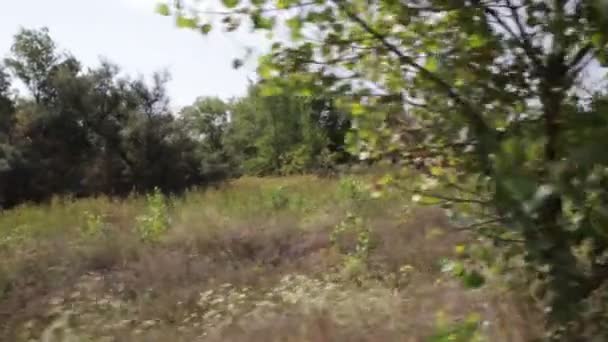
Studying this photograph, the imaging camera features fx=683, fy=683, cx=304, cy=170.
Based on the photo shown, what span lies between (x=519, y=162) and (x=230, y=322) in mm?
3653

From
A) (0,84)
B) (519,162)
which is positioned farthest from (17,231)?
(0,84)

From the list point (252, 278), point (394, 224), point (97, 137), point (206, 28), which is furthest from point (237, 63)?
point (97, 137)

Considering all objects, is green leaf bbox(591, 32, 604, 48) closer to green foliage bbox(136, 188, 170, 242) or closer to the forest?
the forest

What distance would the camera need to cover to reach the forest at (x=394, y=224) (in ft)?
5.56

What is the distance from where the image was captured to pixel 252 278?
7.06m

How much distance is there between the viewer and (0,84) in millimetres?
33031

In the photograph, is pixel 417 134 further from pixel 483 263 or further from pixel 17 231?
pixel 17 231

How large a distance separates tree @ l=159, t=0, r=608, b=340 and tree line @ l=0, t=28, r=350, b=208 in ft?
68.7

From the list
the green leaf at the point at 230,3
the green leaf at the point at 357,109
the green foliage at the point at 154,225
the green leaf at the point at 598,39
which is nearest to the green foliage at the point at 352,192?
the green foliage at the point at 154,225

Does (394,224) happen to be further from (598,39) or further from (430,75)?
(598,39)

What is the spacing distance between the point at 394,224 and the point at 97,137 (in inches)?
968

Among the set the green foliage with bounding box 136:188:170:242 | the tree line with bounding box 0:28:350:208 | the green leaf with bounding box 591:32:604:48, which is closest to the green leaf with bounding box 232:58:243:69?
the green leaf with bounding box 591:32:604:48

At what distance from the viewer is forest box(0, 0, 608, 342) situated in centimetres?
170

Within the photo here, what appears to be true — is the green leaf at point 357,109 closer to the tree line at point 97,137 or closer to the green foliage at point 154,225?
the green foliage at point 154,225
